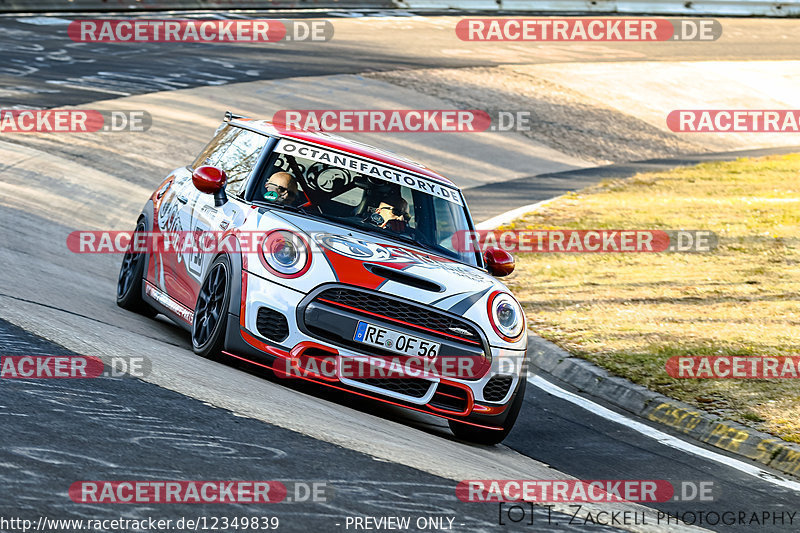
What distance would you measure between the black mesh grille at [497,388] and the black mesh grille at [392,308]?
1.38ft

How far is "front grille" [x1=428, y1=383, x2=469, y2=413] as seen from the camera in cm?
664

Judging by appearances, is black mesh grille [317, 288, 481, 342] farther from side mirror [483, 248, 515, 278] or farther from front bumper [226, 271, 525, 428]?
side mirror [483, 248, 515, 278]

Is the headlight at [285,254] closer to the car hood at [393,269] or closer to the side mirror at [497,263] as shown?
the car hood at [393,269]

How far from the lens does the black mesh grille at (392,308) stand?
21.4ft

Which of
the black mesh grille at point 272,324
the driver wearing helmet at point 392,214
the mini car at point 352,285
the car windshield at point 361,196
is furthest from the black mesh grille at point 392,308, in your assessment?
the driver wearing helmet at point 392,214

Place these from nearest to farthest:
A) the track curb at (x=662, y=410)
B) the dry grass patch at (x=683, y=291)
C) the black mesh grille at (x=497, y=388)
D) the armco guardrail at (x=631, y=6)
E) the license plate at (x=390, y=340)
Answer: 1. the license plate at (x=390, y=340)
2. the black mesh grille at (x=497, y=388)
3. the track curb at (x=662, y=410)
4. the dry grass patch at (x=683, y=291)
5. the armco guardrail at (x=631, y=6)

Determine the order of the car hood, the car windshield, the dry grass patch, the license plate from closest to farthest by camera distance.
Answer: the license plate < the car hood < the car windshield < the dry grass patch

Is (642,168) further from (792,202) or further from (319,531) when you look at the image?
(319,531)

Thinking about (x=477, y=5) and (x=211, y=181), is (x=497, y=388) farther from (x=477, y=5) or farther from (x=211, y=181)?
(x=477, y=5)

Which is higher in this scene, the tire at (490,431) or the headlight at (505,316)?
the headlight at (505,316)

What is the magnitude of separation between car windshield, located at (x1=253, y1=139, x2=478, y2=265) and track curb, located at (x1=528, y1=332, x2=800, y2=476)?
5.97ft

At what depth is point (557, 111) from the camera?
960 inches

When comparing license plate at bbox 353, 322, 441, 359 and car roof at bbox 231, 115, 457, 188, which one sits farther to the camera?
car roof at bbox 231, 115, 457, 188

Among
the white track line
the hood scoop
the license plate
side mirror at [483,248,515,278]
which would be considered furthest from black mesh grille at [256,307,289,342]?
the white track line
